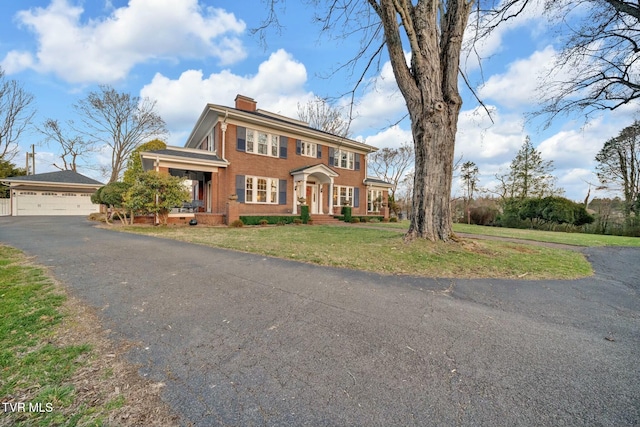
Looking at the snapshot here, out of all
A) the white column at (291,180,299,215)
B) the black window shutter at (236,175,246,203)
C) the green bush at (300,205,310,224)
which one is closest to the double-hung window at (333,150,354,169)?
the white column at (291,180,299,215)

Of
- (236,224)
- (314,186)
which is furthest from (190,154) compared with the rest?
(314,186)

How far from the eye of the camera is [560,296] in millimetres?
4047

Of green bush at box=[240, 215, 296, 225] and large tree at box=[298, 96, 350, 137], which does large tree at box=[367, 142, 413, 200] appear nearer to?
large tree at box=[298, 96, 350, 137]

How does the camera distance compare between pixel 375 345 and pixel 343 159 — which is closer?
pixel 375 345

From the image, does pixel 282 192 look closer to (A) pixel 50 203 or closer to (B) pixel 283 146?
(B) pixel 283 146

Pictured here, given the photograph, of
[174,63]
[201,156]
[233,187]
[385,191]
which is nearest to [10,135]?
[174,63]

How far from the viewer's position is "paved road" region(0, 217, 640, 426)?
167 centimetres

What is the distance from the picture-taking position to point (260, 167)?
16859 millimetres

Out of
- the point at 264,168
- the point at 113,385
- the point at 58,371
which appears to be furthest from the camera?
the point at 264,168

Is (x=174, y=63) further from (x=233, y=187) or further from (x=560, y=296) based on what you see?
(x=560, y=296)

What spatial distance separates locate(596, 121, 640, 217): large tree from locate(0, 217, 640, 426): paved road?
23566mm

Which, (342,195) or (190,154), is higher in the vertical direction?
(190,154)

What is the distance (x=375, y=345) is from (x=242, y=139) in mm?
15543

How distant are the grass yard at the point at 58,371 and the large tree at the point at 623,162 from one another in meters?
28.5
